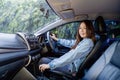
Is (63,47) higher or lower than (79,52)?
lower

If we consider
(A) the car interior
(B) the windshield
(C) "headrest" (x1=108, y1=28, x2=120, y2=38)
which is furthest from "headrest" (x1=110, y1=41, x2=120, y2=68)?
(B) the windshield

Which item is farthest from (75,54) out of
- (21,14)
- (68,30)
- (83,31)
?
(68,30)

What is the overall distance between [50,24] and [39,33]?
0.72ft

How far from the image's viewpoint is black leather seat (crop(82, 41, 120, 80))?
7.27 ft

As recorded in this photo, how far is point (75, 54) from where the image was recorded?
2975mm

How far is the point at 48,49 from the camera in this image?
419cm

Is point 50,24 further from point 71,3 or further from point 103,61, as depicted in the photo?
point 103,61

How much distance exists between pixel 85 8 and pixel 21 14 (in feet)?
2.94

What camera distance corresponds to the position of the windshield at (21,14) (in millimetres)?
2837

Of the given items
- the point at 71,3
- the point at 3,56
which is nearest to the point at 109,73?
the point at 3,56

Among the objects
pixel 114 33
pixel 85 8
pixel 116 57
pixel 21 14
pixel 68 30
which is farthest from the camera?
pixel 68 30

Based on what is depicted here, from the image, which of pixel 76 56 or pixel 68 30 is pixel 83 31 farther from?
pixel 68 30

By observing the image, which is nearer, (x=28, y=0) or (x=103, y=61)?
(x=103, y=61)

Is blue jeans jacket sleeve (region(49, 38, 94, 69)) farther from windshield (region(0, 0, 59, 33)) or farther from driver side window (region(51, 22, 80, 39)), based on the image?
driver side window (region(51, 22, 80, 39))
